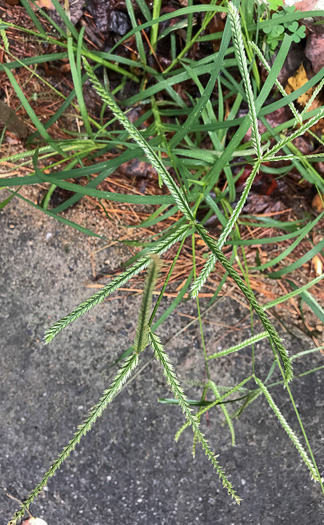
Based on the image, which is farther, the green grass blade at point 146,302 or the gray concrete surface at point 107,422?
the gray concrete surface at point 107,422

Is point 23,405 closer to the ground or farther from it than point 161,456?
farther from it

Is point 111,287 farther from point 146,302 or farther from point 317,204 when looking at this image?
point 317,204

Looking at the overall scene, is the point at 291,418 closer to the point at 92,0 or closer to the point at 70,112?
the point at 70,112

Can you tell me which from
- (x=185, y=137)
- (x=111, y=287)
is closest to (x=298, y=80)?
(x=185, y=137)

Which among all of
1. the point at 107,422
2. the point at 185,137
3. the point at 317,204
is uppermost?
the point at 185,137

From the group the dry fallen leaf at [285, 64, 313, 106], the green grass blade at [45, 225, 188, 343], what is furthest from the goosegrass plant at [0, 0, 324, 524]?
the green grass blade at [45, 225, 188, 343]

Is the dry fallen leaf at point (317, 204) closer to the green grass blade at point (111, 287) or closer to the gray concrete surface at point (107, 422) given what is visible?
the gray concrete surface at point (107, 422)

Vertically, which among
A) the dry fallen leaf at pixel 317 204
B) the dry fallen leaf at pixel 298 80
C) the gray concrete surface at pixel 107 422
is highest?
the dry fallen leaf at pixel 298 80

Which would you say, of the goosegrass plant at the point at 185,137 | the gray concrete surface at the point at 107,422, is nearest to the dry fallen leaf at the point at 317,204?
the goosegrass plant at the point at 185,137

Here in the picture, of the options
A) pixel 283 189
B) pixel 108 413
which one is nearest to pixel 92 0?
pixel 283 189
